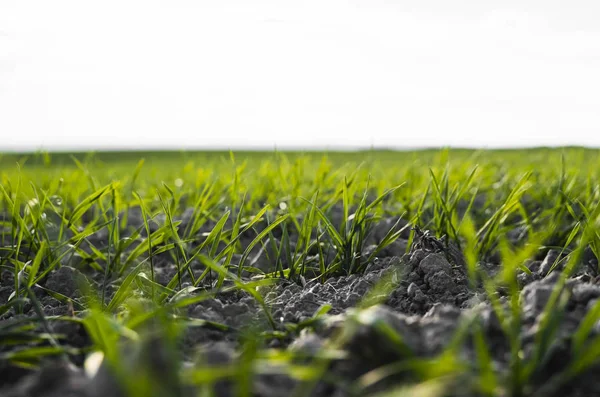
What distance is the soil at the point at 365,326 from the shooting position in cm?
66

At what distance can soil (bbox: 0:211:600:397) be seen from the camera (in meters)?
0.66

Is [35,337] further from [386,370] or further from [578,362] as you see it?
[578,362]

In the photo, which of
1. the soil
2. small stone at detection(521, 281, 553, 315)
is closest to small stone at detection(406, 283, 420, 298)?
the soil

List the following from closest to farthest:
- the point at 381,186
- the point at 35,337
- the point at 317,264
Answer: the point at 35,337
the point at 317,264
the point at 381,186

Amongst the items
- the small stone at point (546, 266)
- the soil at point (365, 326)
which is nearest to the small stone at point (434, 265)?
the soil at point (365, 326)

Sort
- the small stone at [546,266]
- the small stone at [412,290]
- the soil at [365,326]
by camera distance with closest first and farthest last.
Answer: the soil at [365,326], the small stone at [412,290], the small stone at [546,266]

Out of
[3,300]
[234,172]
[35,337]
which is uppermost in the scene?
[234,172]

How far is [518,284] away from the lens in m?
1.19

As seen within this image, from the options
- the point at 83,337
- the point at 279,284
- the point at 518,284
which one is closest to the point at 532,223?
the point at 518,284

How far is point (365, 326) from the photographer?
0.68 m

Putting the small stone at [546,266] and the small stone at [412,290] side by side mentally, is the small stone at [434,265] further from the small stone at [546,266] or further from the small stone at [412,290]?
the small stone at [546,266]

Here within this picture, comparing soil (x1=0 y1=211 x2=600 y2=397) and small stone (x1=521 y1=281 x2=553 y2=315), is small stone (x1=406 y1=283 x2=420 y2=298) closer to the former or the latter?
soil (x1=0 y1=211 x2=600 y2=397)

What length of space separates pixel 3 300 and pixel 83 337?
0.58 metres

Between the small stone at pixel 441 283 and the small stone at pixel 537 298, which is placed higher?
the small stone at pixel 537 298
